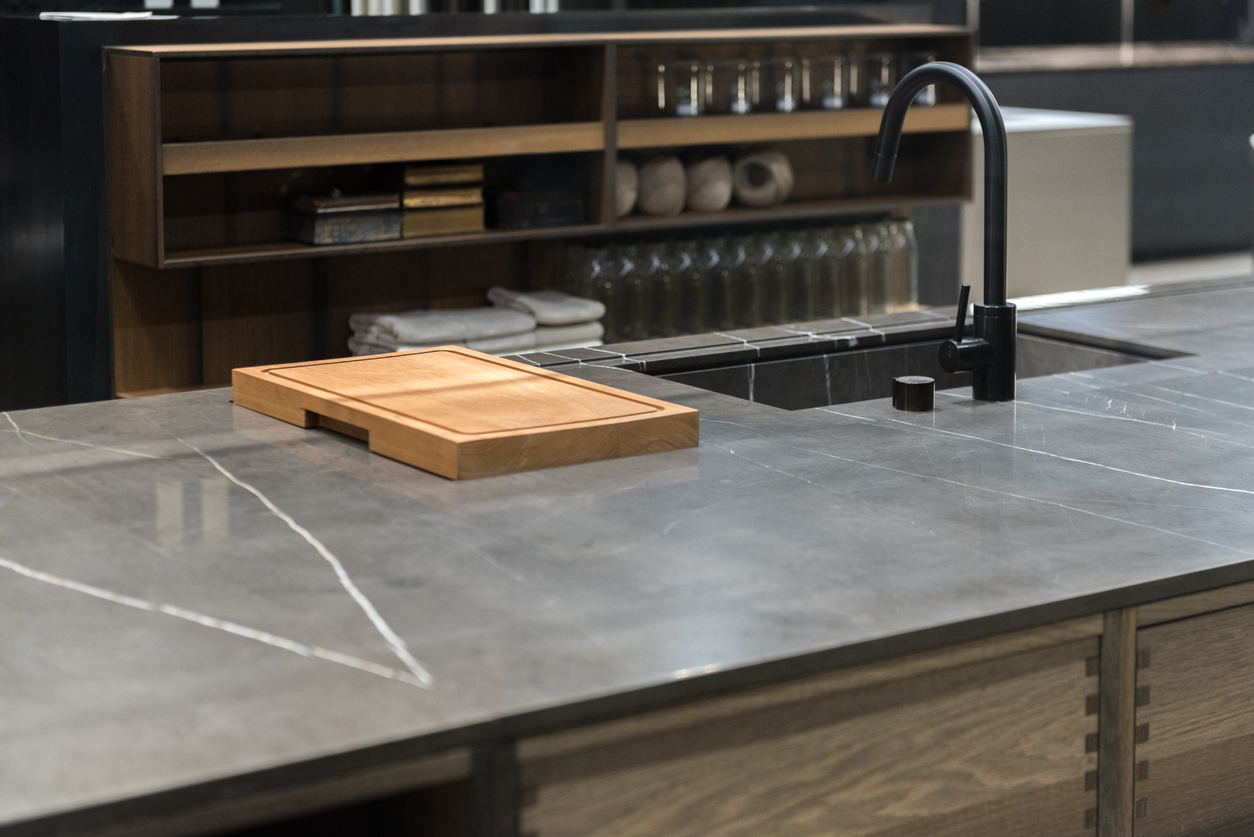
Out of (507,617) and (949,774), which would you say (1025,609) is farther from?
(507,617)

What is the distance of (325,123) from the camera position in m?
3.29

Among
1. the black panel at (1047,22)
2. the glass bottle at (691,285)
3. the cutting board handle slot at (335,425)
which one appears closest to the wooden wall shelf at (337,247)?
the glass bottle at (691,285)

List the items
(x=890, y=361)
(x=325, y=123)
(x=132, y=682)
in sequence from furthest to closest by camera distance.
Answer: (x=325, y=123)
(x=890, y=361)
(x=132, y=682)


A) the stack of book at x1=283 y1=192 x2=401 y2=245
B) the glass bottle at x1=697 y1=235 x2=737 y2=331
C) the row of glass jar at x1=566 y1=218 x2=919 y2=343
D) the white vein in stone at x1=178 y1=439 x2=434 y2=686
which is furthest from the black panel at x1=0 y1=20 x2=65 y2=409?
the white vein in stone at x1=178 y1=439 x2=434 y2=686

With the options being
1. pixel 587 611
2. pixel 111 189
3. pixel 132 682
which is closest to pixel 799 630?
pixel 587 611

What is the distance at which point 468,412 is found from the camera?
1513 millimetres

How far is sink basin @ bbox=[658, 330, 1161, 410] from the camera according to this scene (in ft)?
6.85

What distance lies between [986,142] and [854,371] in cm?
48

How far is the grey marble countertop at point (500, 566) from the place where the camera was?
0.89 metres

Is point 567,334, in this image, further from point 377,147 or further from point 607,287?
point 377,147

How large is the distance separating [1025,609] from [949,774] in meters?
0.13

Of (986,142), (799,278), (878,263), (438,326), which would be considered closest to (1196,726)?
(986,142)

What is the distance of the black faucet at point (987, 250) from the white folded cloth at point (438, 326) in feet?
5.32

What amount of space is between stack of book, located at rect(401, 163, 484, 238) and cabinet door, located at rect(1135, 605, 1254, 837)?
2.36 m
